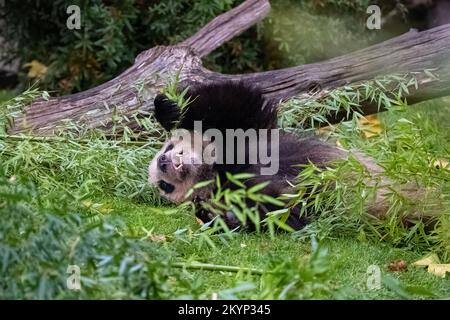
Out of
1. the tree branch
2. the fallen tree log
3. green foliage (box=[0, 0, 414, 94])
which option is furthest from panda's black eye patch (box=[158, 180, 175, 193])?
green foliage (box=[0, 0, 414, 94])

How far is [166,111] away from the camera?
4297mm

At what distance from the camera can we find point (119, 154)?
172 inches

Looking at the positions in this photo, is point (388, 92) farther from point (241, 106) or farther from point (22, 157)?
point (22, 157)

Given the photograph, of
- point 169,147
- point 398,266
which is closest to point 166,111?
point 169,147

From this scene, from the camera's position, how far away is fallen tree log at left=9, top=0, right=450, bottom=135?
14.8ft

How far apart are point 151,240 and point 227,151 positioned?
84 cm

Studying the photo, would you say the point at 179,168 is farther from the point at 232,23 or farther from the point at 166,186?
the point at 232,23

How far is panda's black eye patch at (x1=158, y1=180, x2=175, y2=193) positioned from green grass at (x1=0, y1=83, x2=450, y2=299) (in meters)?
0.07

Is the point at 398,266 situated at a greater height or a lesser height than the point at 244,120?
lesser

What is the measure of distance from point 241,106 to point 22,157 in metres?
1.16

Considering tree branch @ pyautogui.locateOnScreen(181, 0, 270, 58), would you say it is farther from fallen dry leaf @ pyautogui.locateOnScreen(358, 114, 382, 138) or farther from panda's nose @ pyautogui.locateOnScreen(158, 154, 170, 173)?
panda's nose @ pyautogui.locateOnScreen(158, 154, 170, 173)

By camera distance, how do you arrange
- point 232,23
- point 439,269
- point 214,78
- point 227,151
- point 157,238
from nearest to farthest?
point 439,269 → point 157,238 → point 227,151 → point 214,78 → point 232,23

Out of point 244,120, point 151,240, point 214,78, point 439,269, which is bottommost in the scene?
point 439,269

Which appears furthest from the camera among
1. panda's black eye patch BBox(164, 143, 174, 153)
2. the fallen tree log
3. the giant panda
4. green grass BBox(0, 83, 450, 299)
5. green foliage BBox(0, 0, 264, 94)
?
green foliage BBox(0, 0, 264, 94)
